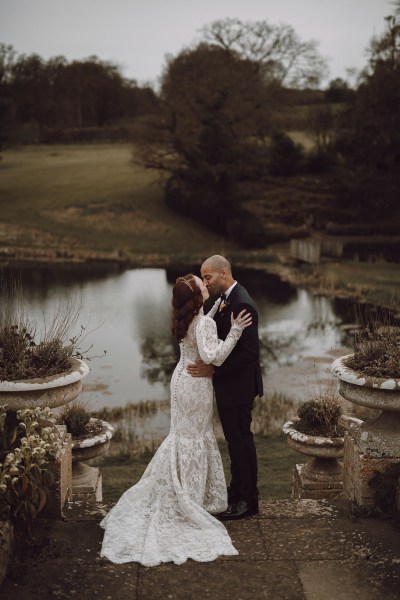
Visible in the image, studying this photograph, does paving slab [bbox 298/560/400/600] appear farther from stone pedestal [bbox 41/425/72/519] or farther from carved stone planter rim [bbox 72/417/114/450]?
carved stone planter rim [bbox 72/417/114/450]

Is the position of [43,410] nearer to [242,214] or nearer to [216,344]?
[216,344]

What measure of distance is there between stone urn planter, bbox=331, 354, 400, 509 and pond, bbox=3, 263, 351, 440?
19.1 ft

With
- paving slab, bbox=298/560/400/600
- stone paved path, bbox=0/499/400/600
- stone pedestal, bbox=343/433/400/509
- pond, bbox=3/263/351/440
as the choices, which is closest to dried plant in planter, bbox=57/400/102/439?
stone paved path, bbox=0/499/400/600

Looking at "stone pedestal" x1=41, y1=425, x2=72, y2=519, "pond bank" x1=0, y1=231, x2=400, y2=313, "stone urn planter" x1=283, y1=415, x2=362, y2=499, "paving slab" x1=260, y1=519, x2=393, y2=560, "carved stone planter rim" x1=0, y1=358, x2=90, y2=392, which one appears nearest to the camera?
"paving slab" x1=260, y1=519, x2=393, y2=560

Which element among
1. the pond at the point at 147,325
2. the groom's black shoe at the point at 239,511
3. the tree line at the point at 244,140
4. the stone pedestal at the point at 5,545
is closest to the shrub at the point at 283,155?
the tree line at the point at 244,140

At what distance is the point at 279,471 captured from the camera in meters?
10.9

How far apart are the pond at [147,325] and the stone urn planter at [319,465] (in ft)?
12.6

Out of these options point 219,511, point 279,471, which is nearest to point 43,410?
point 219,511

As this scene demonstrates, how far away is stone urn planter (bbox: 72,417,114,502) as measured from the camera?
25.0 feet

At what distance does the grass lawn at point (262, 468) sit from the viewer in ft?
32.4

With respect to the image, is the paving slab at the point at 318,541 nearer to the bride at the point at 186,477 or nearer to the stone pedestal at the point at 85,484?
the bride at the point at 186,477

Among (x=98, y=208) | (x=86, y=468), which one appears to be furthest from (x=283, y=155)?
(x=86, y=468)

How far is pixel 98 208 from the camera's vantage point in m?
47.0

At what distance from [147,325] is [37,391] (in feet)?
61.5
